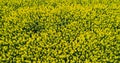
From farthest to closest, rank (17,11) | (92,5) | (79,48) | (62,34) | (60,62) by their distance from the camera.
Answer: (92,5), (17,11), (62,34), (79,48), (60,62)

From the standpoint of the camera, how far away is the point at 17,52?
22.0 ft

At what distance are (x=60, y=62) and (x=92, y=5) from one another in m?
3.84

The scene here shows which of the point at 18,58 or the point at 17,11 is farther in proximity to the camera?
the point at 17,11

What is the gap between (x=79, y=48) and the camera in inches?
272

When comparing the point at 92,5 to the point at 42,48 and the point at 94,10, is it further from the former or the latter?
the point at 42,48

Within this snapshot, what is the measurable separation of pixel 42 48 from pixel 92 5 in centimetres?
341

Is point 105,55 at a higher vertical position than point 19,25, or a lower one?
lower

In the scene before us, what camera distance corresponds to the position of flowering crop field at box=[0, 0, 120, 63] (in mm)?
6668

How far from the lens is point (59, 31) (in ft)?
25.5

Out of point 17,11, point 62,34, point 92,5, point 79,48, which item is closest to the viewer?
point 79,48

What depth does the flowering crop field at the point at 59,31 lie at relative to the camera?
21.9ft

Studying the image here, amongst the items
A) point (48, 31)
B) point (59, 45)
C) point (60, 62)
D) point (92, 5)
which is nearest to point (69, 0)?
point (92, 5)

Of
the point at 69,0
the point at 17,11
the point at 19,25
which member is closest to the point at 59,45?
the point at 19,25

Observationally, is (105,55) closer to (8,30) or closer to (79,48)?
(79,48)
